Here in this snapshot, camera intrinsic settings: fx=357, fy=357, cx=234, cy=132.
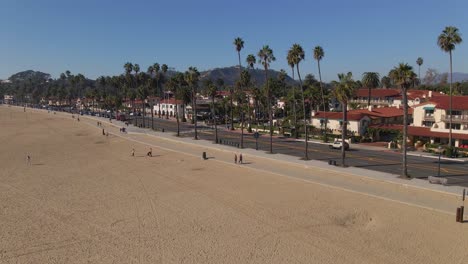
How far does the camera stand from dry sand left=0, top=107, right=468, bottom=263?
68.3 ft

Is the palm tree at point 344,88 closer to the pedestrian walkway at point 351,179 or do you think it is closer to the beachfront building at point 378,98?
the pedestrian walkway at point 351,179

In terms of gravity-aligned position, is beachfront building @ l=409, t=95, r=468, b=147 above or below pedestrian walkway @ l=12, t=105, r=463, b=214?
above

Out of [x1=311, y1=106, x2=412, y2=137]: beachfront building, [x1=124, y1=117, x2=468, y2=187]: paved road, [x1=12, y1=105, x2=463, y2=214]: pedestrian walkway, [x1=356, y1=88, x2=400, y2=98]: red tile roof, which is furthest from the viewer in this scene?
[x1=356, y1=88, x2=400, y2=98]: red tile roof

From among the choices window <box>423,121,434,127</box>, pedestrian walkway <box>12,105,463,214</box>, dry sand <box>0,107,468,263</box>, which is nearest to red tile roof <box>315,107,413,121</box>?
window <box>423,121,434,127</box>

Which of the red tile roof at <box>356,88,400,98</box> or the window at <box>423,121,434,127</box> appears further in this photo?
the red tile roof at <box>356,88,400,98</box>

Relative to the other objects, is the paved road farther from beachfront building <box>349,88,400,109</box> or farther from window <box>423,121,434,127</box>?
beachfront building <box>349,88,400,109</box>

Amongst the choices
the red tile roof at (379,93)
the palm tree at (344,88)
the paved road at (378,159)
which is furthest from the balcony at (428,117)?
the red tile roof at (379,93)

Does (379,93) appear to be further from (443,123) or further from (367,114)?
(443,123)

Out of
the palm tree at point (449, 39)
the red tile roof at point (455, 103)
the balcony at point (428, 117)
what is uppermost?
the palm tree at point (449, 39)

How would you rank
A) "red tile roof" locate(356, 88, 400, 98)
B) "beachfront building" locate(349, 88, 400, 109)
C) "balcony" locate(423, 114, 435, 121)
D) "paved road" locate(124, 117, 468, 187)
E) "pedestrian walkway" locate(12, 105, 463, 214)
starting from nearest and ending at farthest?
"pedestrian walkway" locate(12, 105, 463, 214)
"paved road" locate(124, 117, 468, 187)
"balcony" locate(423, 114, 435, 121)
"beachfront building" locate(349, 88, 400, 109)
"red tile roof" locate(356, 88, 400, 98)

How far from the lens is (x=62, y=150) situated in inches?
2319

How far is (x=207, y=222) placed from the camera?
25547mm

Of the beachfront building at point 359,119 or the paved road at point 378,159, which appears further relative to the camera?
the beachfront building at point 359,119

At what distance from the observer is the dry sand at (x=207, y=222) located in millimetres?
20812
